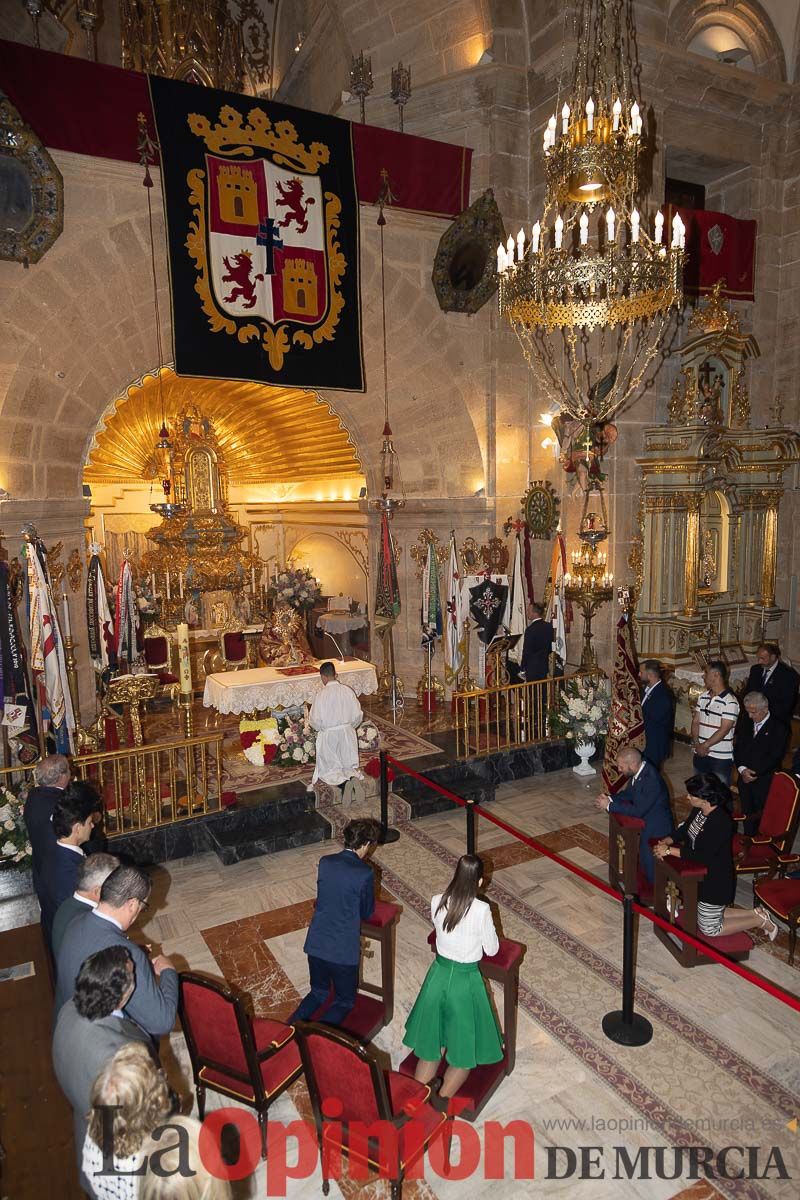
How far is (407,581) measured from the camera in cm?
1244

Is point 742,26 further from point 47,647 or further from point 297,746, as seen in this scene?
point 47,647

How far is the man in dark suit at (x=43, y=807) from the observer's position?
477cm

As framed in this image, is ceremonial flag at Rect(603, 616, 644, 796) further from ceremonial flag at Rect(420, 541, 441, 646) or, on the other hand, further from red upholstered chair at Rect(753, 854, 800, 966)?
ceremonial flag at Rect(420, 541, 441, 646)

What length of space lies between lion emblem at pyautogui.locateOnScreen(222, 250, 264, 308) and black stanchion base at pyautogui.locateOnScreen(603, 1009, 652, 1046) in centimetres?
855

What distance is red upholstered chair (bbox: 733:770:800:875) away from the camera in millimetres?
6289

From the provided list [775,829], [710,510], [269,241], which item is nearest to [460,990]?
[775,829]

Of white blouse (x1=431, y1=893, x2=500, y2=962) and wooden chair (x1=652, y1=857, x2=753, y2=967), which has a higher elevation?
white blouse (x1=431, y1=893, x2=500, y2=962)

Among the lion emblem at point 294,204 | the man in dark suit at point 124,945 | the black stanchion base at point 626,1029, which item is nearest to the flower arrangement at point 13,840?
the man in dark suit at point 124,945

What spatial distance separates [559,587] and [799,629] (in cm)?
433

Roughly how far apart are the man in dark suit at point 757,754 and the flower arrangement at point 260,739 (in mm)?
5255

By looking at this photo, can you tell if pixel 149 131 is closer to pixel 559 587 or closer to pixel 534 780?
pixel 559 587

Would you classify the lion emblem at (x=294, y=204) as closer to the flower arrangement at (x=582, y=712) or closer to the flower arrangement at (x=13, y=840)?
the flower arrangement at (x=582, y=712)

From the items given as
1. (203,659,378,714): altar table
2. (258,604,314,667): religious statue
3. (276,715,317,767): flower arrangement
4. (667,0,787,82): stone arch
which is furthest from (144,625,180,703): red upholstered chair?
(667,0,787,82): stone arch

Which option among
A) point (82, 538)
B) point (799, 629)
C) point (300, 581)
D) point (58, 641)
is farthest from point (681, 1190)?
point (300, 581)
